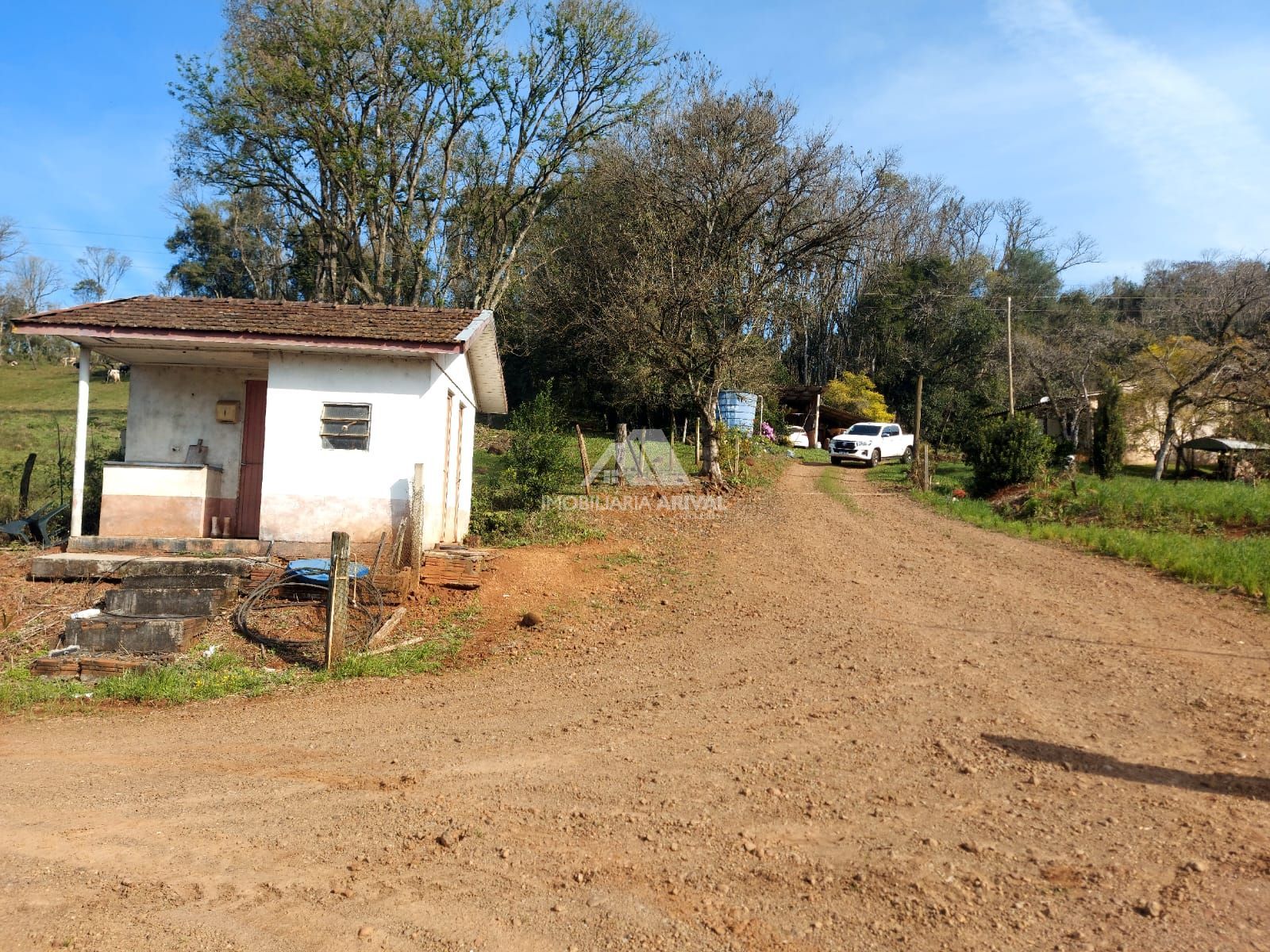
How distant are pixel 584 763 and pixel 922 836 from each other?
2284mm

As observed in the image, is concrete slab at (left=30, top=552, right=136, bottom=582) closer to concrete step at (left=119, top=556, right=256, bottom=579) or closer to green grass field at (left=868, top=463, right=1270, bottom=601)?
concrete step at (left=119, top=556, right=256, bottom=579)

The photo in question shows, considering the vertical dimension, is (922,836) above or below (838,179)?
below

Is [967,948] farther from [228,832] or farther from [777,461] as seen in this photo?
[777,461]

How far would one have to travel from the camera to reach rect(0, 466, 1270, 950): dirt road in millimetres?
3826

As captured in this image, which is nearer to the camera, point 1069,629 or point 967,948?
point 967,948

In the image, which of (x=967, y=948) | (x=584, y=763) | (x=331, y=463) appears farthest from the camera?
(x=331, y=463)

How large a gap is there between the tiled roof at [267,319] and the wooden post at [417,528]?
5.95 ft

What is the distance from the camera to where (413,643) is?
364 inches

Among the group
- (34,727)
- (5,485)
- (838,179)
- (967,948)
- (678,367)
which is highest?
(838,179)

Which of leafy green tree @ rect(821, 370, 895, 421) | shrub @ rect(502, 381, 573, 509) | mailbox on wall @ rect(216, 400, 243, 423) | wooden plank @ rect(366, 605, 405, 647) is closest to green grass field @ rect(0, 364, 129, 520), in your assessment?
mailbox on wall @ rect(216, 400, 243, 423)

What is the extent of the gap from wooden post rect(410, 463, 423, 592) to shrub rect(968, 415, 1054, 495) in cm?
1522

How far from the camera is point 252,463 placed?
1262 cm

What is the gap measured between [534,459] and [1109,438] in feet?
66.9

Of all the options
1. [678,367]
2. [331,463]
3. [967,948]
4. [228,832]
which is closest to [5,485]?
[331,463]
